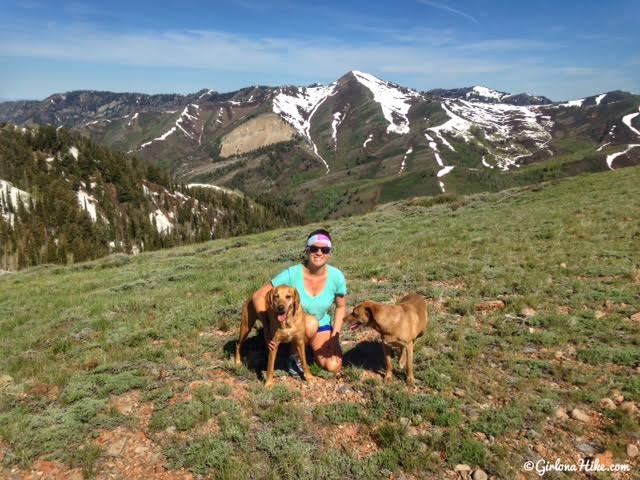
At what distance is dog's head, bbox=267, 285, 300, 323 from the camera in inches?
299

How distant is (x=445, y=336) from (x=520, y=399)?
295cm

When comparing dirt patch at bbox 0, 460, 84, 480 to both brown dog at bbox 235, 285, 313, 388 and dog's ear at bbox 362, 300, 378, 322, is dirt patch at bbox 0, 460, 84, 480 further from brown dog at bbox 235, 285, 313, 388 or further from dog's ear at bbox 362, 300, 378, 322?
dog's ear at bbox 362, 300, 378, 322

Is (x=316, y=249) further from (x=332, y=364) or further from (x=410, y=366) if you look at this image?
(x=410, y=366)

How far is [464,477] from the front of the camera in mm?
5945

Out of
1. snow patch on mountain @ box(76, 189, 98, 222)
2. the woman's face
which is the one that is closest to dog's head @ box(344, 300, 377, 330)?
the woman's face

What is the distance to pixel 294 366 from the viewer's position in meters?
8.91

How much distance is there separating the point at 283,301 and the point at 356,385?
100 inches

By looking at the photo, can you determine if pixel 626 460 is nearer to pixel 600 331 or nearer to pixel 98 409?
pixel 600 331

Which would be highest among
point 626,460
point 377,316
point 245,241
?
point 377,316

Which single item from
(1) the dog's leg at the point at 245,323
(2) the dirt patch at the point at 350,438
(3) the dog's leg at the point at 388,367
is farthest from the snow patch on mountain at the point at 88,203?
(2) the dirt patch at the point at 350,438

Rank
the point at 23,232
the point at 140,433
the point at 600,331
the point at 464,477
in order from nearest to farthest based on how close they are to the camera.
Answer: the point at 464,477
the point at 140,433
the point at 600,331
the point at 23,232

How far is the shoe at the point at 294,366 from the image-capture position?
884cm

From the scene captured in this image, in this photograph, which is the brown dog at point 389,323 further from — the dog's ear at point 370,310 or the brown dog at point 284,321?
the brown dog at point 284,321

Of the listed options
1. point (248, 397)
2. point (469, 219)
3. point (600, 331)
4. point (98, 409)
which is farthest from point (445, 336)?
point (469, 219)
